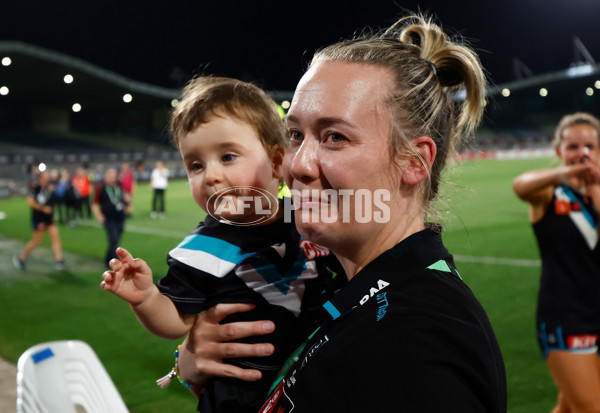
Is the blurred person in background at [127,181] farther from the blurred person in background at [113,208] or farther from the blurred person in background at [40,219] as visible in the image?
the blurred person in background at [40,219]

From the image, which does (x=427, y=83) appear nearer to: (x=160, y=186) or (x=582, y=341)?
(x=582, y=341)

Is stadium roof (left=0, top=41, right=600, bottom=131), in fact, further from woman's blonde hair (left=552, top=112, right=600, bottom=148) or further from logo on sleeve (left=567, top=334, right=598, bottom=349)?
logo on sleeve (left=567, top=334, right=598, bottom=349)

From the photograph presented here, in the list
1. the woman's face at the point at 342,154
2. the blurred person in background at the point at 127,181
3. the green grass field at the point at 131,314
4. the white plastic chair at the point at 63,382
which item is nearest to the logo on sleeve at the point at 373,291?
the woman's face at the point at 342,154

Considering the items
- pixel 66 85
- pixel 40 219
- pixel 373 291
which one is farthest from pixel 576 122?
pixel 66 85

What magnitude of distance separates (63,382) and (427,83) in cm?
176

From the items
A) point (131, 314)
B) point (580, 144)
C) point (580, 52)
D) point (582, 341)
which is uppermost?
point (580, 52)

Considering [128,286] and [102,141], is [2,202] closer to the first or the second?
[102,141]

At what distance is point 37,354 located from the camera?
207 centimetres

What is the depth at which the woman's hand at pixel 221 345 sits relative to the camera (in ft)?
5.42

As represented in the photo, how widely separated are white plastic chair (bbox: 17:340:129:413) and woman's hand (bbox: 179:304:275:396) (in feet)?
1.79

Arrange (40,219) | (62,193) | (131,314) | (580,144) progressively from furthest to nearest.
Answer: (62,193) < (40,219) < (131,314) < (580,144)

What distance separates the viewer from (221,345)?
66.2 inches

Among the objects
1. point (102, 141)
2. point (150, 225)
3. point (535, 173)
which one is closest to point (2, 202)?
point (150, 225)

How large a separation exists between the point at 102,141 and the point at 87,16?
535 inches
